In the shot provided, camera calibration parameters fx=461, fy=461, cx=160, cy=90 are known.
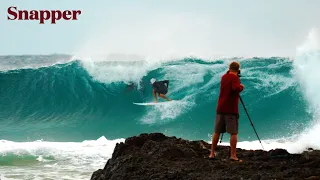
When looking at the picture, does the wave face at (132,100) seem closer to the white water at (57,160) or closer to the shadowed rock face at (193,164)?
the white water at (57,160)

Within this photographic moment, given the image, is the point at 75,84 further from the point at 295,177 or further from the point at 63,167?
the point at 295,177

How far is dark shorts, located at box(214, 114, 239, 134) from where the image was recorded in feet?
18.7

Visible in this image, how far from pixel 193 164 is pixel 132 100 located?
61.3ft

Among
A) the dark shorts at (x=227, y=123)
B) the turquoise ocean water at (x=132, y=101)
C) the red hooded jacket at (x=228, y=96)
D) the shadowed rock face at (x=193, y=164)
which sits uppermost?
the turquoise ocean water at (x=132, y=101)

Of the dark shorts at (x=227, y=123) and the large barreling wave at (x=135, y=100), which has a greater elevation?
the large barreling wave at (x=135, y=100)

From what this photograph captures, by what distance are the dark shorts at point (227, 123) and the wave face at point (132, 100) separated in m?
13.3

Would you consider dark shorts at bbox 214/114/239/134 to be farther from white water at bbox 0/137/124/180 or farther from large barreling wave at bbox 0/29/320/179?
large barreling wave at bbox 0/29/320/179

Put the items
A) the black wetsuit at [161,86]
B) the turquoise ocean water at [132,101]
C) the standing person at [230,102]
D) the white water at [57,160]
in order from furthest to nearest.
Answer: the black wetsuit at [161,86]
the turquoise ocean water at [132,101]
the white water at [57,160]
the standing person at [230,102]

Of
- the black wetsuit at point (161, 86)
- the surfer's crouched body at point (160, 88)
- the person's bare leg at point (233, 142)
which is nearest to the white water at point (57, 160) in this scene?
the person's bare leg at point (233, 142)

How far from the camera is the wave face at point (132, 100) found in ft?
69.5

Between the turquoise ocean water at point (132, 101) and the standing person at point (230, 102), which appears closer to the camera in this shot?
the standing person at point (230, 102)

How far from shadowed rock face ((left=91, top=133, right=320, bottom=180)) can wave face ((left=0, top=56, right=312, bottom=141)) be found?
42.0ft

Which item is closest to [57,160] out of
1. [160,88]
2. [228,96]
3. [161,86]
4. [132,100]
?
[228,96]

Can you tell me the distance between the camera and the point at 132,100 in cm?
2417
